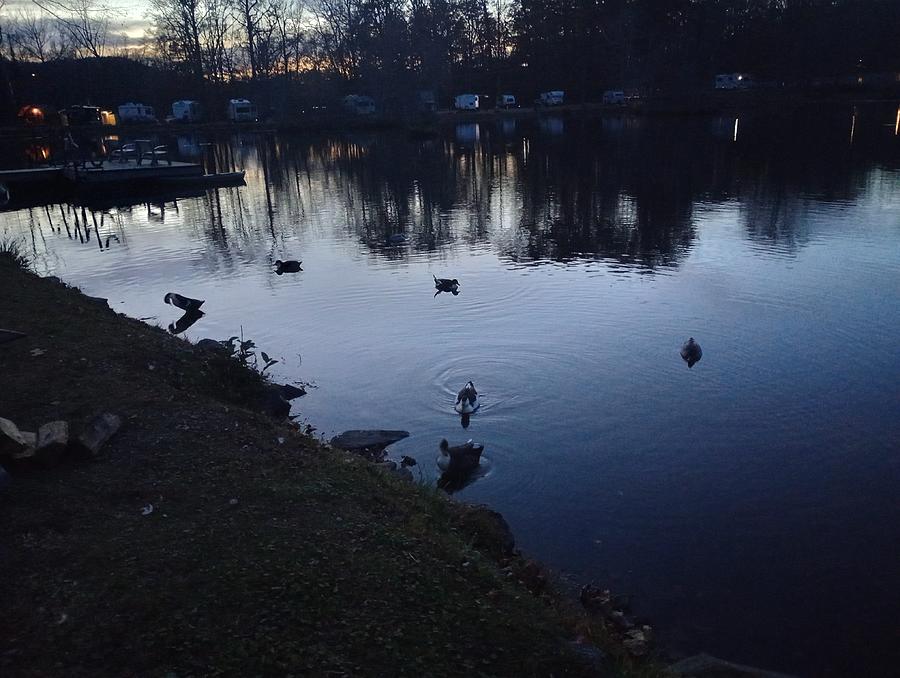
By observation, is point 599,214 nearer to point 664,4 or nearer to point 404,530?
point 404,530

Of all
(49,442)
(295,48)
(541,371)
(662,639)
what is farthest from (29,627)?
(295,48)

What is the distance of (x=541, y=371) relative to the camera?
11.8 m

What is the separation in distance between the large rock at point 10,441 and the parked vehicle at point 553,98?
304ft

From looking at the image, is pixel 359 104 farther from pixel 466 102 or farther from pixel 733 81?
pixel 733 81

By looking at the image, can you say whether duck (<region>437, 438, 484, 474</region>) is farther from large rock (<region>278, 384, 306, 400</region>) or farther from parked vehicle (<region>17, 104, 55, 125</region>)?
parked vehicle (<region>17, 104, 55, 125</region>)

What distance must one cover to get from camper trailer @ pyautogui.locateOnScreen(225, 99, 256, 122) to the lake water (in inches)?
2234

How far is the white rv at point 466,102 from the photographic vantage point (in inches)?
3494

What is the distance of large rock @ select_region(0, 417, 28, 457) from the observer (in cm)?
592

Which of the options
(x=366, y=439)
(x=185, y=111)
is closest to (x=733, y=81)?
(x=185, y=111)

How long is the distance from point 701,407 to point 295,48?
106 meters

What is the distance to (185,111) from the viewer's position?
8438 cm

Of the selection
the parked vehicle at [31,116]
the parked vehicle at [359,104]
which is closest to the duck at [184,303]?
the parked vehicle at [31,116]

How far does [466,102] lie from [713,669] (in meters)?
88.6

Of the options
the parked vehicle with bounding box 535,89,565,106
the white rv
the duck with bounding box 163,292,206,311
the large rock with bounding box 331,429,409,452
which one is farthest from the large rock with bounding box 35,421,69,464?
the parked vehicle with bounding box 535,89,565,106
